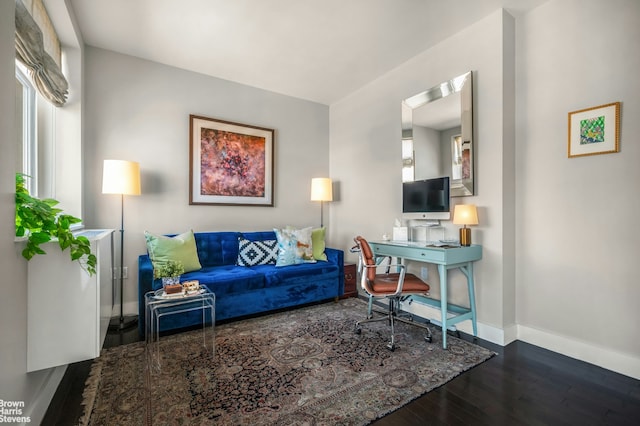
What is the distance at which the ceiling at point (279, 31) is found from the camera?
8.31ft

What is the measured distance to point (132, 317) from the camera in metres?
3.17

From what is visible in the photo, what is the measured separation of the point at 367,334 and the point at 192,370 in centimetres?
146

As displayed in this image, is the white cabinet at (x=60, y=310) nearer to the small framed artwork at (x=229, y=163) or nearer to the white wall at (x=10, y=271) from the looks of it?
the white wall at (x=10, y=271)

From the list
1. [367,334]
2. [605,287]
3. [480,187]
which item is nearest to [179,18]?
[480,187]

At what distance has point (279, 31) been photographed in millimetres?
2863

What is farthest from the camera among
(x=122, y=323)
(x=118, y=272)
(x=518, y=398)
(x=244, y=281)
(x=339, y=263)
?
(x=339, y=263)

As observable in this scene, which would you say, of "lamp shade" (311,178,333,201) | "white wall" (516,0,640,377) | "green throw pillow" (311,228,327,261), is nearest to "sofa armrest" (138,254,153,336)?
"green throw pillow" (311,228,327,261)

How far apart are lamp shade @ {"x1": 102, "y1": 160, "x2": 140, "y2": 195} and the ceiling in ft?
4.19

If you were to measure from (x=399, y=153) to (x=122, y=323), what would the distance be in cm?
343

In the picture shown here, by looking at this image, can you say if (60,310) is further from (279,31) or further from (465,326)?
(465,326)

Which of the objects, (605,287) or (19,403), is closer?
(19,403)

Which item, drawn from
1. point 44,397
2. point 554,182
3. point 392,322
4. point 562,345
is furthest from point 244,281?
point 554,182

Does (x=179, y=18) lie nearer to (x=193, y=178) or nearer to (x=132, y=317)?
(x=193, y=178)

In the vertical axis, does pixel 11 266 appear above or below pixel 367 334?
above
